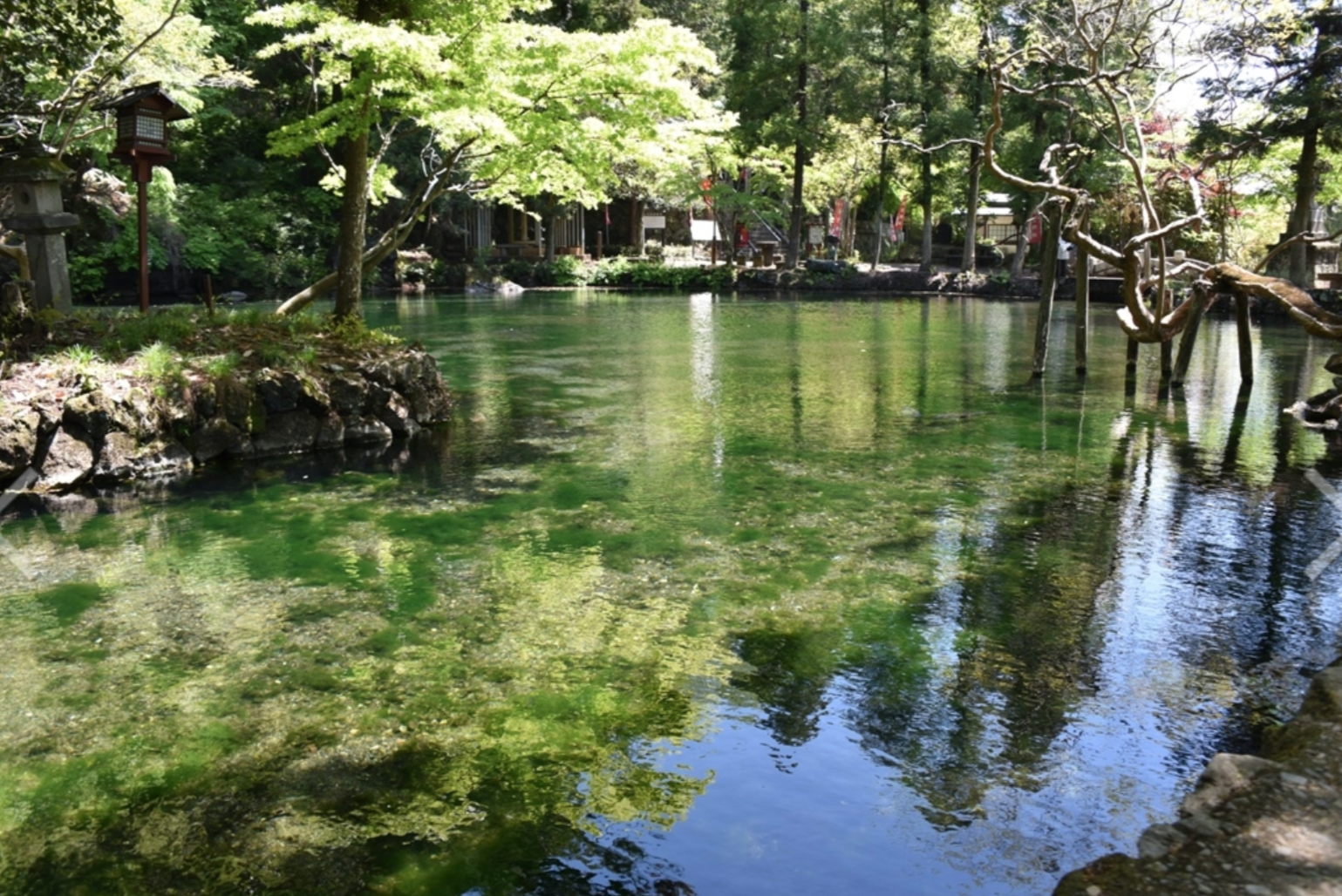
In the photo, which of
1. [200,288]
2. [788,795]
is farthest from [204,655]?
[200,288]

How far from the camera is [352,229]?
16688 millimetres

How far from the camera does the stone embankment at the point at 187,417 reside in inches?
472

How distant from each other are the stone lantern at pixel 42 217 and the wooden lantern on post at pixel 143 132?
972mm

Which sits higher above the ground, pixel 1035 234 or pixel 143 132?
pixel 1035 234

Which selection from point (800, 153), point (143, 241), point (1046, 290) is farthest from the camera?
point (800, 153)

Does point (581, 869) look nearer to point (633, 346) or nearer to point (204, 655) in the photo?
point (204, 655)

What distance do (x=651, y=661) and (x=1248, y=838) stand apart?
3.91 metres

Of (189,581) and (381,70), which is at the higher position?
(381,70)

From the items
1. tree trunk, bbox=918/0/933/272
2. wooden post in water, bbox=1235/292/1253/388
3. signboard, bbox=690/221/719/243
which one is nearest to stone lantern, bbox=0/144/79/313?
wooden post in water, bbox=1235/292/1253/388

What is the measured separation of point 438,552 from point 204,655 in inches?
105

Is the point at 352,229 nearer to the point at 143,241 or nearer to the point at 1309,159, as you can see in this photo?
the point at 143,241

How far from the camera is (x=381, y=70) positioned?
14.2 metres

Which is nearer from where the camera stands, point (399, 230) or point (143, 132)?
point (143, 132)

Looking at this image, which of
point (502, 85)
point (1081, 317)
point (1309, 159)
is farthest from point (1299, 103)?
point (502, 85)
